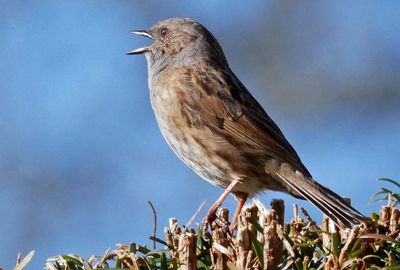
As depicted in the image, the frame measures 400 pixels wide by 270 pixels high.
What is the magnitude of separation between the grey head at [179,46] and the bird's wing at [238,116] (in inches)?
15.3

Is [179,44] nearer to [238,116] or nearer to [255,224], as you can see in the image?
[238,116]

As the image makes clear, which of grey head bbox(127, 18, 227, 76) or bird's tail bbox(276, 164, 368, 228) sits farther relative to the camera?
grey head bbox(127, 18, 227, 76)

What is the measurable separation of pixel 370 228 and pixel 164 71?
315 cm

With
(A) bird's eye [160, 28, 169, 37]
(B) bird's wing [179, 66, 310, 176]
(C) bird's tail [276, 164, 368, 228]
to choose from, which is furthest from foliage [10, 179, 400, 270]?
(A) bird's eye [160, 28, 169, 37]

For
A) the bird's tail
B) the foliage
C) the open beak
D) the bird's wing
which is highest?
the open beak

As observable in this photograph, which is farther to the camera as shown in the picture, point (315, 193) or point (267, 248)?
point (315, 193)

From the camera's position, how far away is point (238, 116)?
4.34 m

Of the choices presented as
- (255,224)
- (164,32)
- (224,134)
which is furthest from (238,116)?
(255,224)

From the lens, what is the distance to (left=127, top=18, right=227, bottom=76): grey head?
4935mm

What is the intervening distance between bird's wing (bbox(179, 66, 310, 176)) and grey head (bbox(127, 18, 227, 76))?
39cm

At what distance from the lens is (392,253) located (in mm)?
1712

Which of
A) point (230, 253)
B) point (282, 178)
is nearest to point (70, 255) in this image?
point (230, 253)

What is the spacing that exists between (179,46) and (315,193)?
5.95ft

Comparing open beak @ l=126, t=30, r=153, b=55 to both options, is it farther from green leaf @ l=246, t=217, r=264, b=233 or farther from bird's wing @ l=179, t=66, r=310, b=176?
green leaf @ l=246, t=217, r=264, b=233
